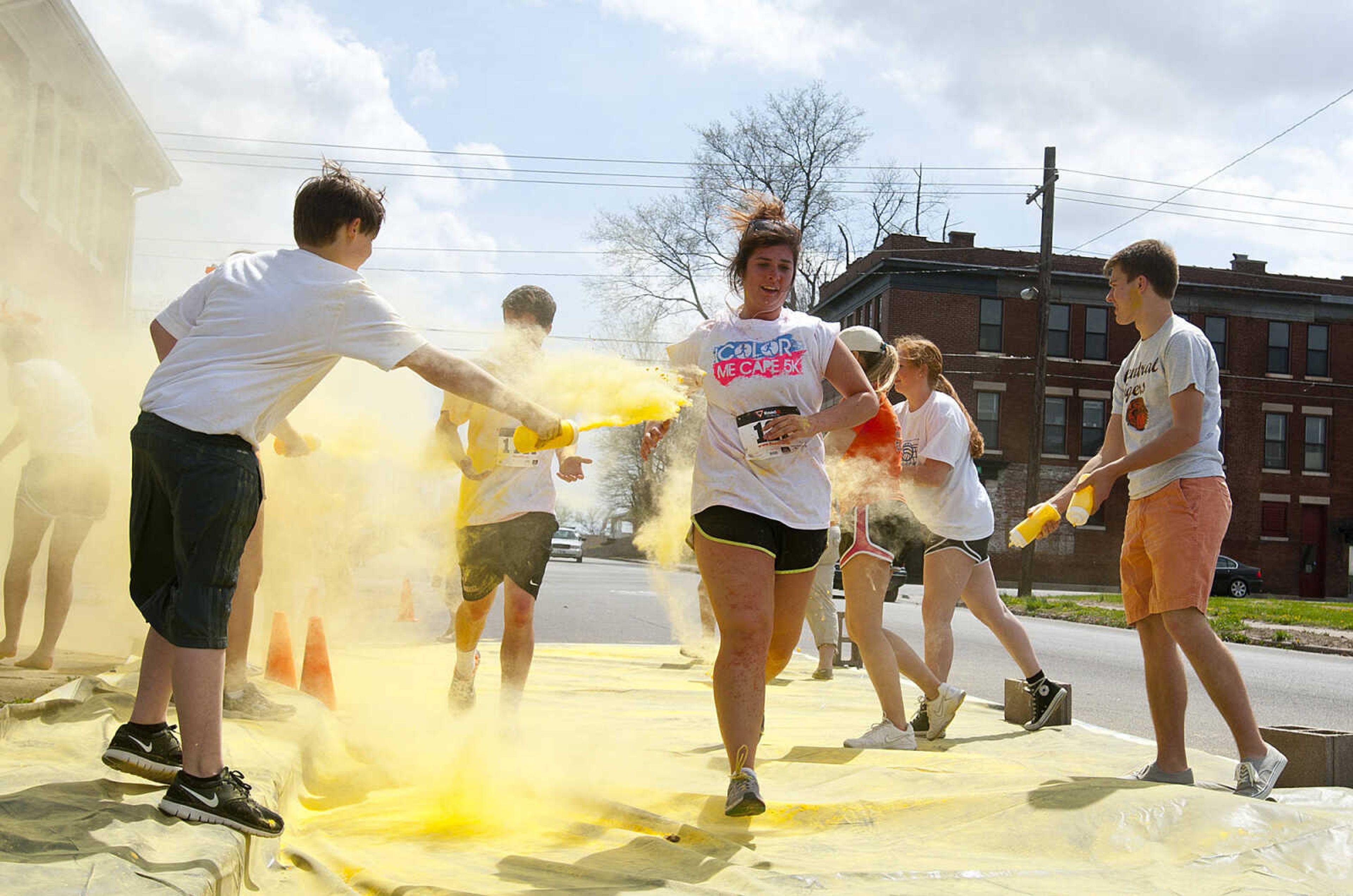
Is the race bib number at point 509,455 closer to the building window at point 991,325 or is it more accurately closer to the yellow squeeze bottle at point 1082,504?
the yellow squeeze bottle at point 1082,504

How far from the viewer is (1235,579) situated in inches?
1506

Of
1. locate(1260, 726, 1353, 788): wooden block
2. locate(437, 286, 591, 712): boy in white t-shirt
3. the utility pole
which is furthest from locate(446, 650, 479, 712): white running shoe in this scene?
the utility pole

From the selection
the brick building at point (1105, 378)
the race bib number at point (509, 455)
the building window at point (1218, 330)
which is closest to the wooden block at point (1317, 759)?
the race bib number at point (509, 455)

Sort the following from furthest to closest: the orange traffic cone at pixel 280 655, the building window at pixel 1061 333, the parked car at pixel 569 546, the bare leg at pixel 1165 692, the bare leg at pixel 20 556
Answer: the building window at pixel 1061 333
the parked car at pixel 569 546
the bare leg at pixel 20 556
the orange traffic cone at pixel 280 655
the bare leg at pixel 1165 692

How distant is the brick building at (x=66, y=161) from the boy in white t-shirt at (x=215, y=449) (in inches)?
Answer: 265

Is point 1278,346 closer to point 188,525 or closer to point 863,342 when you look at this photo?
point 863,342

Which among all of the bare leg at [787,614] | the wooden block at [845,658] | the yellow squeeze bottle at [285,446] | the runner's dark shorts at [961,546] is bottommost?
the wooden block at [845,658]

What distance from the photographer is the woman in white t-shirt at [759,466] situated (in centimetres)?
380

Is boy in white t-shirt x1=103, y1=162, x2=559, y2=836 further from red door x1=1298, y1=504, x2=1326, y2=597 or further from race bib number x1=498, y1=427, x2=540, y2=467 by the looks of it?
red door x1=1298, y1=504, x2=1326, y2=597

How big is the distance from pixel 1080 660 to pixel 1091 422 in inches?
1248

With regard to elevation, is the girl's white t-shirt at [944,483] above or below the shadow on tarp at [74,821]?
above

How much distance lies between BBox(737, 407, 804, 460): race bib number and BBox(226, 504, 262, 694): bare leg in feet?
6.41

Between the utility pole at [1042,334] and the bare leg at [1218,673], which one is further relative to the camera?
the utility pole at [1042,334]

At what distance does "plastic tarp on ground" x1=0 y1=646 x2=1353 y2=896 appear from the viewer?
2.81 metres
